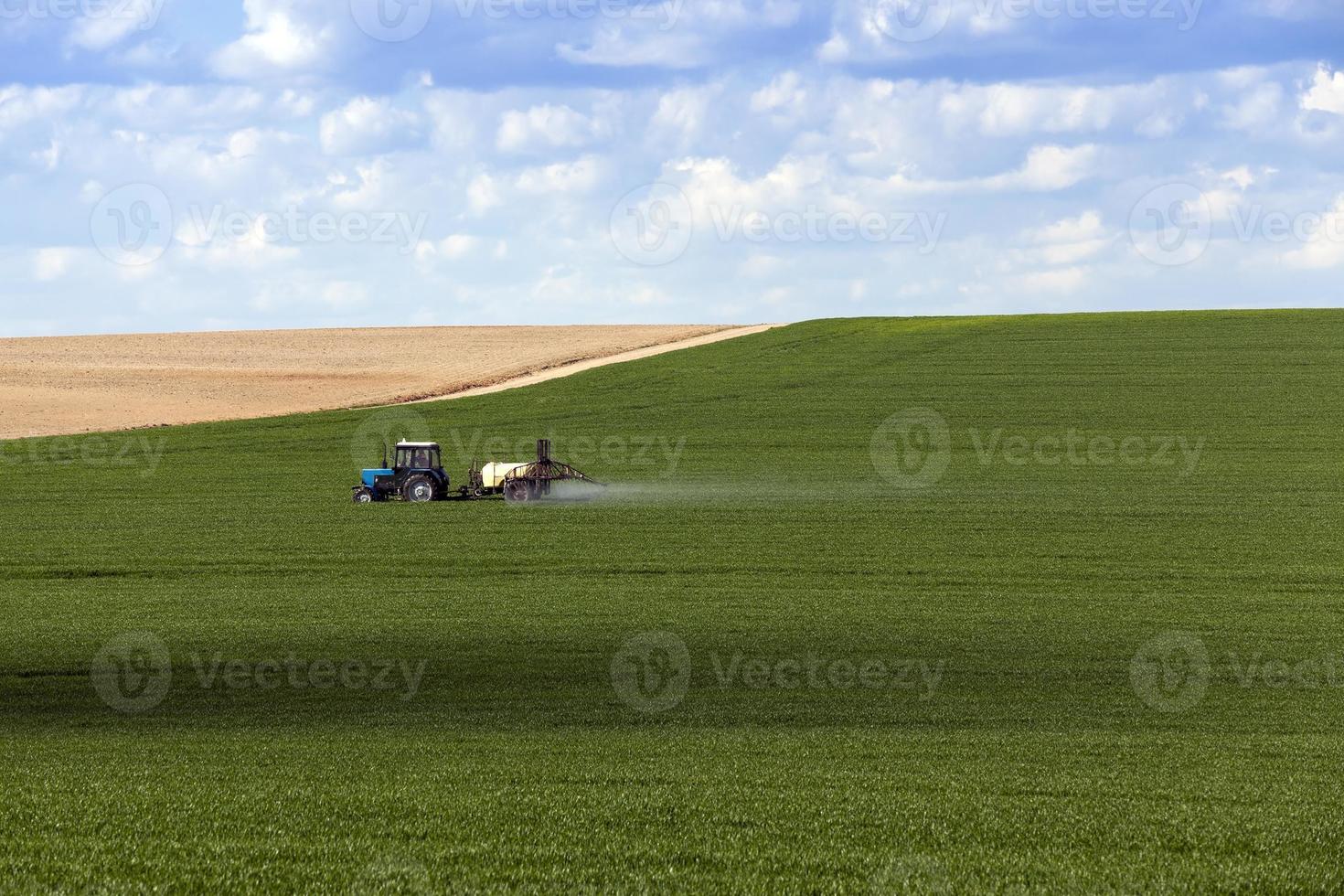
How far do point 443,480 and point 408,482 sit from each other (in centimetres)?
94

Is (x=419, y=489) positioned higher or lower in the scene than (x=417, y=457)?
lower

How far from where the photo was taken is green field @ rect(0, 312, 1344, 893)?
10664 mm

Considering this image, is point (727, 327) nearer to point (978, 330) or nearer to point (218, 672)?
point (978, 330)

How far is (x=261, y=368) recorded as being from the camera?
250 ft

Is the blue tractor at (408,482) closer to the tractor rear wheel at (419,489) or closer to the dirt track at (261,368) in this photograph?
the tractor rear wheel at (419,489)

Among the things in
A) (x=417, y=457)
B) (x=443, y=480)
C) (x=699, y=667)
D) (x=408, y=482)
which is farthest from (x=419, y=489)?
(x=699, y=667)

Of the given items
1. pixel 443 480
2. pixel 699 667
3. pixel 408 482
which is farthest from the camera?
pixel 443 480

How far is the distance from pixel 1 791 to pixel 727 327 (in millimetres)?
75800

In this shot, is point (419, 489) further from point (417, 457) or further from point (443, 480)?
point (417, 457)

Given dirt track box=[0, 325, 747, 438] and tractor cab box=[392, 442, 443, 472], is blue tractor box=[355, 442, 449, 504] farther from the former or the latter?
dirt track box=[0, 325, 747, 438]

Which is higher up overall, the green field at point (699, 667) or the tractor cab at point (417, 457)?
the tractor cab at point (417, 457)

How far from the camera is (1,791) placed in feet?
40.3

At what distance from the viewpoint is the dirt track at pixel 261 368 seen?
192ft

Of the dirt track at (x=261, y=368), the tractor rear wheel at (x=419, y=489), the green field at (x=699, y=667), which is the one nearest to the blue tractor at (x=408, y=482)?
the tractor rear wheel at (x=419, y=489)
